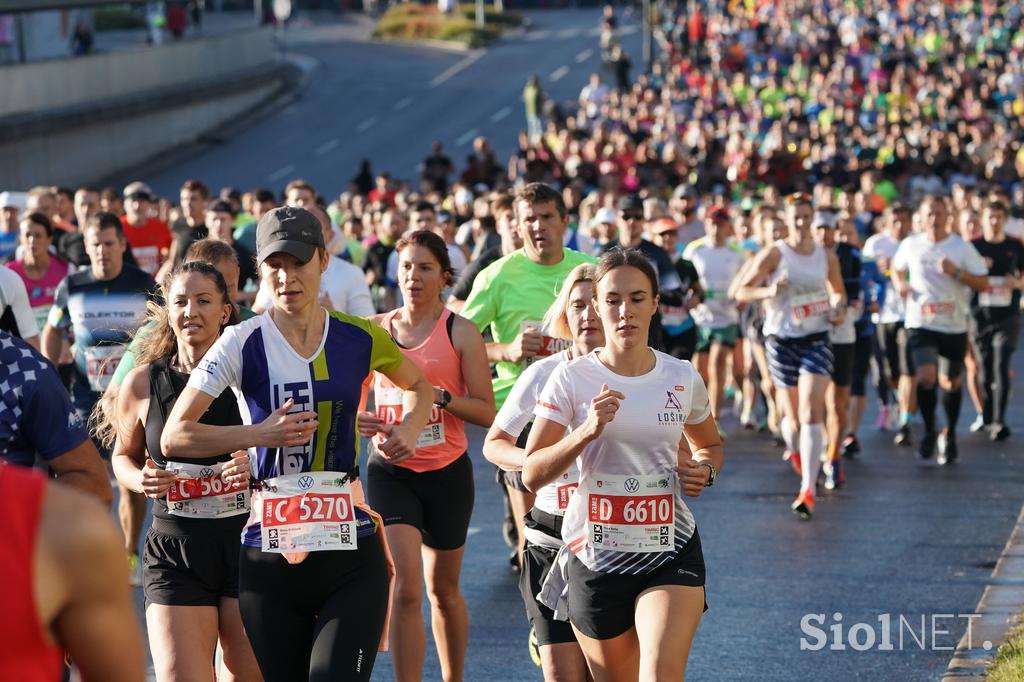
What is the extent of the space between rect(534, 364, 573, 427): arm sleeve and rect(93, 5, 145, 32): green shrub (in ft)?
172

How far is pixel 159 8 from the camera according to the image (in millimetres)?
50594

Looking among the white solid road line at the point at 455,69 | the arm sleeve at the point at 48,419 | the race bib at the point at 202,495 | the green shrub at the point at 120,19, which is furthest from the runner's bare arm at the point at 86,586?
the green shrub at the point at 120,19

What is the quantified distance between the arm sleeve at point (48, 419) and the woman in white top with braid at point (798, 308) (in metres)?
7.21

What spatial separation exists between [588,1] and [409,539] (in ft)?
232

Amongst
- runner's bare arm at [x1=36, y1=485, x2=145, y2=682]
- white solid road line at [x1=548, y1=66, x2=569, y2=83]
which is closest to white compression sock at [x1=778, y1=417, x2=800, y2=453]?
runner's bare arm at [x1=36, y1=485, x2=145, y2=682]

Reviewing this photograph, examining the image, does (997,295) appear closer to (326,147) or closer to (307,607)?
(307,607)

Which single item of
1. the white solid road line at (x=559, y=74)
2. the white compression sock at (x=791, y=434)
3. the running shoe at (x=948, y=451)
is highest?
the white compression sock at (x=791, y=434)

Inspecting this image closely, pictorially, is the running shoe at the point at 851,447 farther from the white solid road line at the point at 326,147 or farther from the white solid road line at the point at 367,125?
the white solid road line at the point at 367,125

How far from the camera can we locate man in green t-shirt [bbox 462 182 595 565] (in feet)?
27.2

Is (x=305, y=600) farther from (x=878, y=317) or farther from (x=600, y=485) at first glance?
(x=878, y=317)

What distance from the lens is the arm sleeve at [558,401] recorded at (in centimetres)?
561

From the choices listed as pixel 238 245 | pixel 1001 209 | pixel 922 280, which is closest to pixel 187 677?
pixel 238 245

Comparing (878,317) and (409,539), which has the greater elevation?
(409,539)
